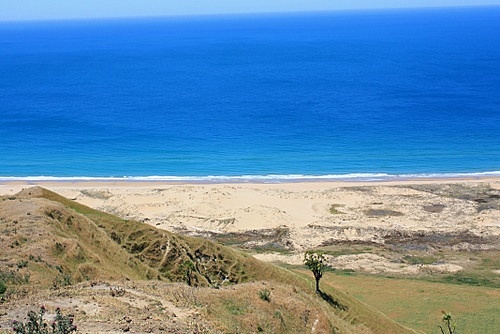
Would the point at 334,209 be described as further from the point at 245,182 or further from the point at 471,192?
the point at 471,192

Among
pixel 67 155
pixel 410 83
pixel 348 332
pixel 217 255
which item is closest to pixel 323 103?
pixel 410 83

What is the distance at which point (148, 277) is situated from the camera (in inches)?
1453

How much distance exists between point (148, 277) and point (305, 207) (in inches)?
1257

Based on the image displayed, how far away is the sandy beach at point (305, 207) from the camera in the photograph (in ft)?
194

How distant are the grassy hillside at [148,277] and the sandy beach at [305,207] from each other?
55.3 ft

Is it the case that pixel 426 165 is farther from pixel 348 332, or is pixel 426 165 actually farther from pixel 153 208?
pixel 348 332

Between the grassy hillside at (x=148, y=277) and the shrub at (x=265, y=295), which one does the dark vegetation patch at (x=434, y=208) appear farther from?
the shrub at (x=265, y=295)

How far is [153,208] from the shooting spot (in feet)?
216

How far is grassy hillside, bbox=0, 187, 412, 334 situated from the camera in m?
23.5

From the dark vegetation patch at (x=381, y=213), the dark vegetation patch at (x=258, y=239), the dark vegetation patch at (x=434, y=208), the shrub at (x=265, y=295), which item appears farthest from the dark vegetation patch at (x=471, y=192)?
the shrub at (x=265, y=295)

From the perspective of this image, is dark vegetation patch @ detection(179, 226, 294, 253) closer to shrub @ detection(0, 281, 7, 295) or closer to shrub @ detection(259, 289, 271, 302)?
shrub @ detection(259, 289, 271, 302)

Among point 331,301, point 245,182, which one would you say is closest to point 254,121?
point 245,182

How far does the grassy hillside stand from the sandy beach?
1686 centimetres

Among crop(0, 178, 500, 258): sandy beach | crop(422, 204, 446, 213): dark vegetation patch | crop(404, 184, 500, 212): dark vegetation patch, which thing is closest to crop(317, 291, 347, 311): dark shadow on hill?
crop(0, 178, 500, 258): sandy beach
